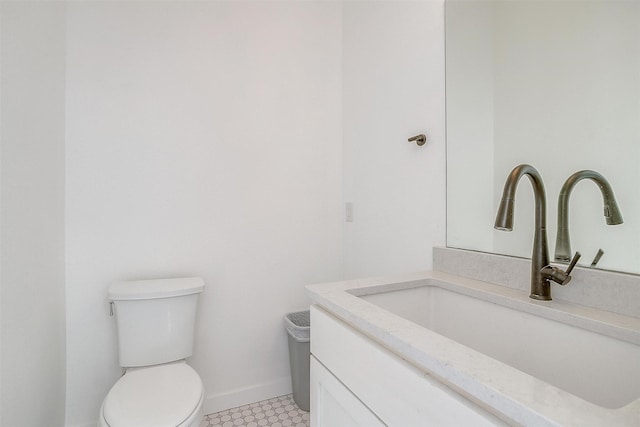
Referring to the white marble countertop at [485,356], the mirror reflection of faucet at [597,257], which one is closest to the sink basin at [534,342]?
the white marble countertop at [485,356]

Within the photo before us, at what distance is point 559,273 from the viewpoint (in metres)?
0.79

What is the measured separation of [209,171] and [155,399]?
1.07m

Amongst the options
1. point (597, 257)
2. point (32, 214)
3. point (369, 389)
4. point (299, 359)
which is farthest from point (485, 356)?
point (32, 214)

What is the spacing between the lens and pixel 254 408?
1768 mm

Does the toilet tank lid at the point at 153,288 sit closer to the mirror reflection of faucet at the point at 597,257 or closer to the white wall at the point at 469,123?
the white wall at the point at 469,123

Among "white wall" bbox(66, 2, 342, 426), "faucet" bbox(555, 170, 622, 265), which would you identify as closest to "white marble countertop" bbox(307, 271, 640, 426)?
"faucet" bbox(555, 170, 622, 265)

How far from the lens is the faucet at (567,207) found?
2.57 ft

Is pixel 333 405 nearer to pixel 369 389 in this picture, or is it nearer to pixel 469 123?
pixel 369 389

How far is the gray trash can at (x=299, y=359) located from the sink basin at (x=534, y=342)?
80 cm

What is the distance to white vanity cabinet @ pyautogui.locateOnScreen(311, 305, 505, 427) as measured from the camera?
0.53 m

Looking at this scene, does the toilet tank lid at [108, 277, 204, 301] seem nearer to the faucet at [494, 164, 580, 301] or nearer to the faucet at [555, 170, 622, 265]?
the faucet at [494, 164, 580, 301]

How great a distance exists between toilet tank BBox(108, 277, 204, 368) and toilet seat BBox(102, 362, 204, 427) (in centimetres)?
10

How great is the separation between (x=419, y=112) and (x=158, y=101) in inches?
50.7

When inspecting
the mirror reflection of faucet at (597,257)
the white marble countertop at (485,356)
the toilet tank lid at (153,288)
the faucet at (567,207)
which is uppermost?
the faucet at (567,207)
